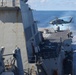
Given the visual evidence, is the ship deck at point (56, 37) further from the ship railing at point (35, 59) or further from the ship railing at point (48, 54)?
the ship railing at point (35, 59)

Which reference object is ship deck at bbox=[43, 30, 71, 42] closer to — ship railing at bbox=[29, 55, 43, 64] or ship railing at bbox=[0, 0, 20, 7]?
ship railing at bbox=[29, 55, 43, 64]

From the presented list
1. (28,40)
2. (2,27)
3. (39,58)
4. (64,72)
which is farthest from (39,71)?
(64,72)

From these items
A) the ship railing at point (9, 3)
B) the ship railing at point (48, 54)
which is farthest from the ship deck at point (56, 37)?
the ship railing at point (9, 3)

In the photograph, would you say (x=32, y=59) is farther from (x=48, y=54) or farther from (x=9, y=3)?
(x=9, y=3)

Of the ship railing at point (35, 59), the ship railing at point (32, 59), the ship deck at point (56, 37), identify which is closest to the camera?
the ship railing at point (35, 59)

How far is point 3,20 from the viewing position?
1752 centimetres

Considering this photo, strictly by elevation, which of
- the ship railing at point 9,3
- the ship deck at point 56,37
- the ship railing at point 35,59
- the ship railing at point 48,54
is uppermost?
the ship railing at point 9,3

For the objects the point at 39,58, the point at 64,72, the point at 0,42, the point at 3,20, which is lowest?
the point at 64,72

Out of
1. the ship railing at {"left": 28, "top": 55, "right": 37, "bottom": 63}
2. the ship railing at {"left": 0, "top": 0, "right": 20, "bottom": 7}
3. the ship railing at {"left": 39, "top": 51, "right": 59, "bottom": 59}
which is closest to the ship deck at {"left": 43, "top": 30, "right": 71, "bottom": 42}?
the ship railing at {"left": 39, "top": 51, "right": 59, "bottom": 59}

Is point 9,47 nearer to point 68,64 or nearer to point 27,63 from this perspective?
point 27,63

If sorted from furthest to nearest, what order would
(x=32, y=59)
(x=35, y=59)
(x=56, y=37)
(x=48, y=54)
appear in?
(x=56, y=37)
(x=48, y=54)
(x=32, y=59)
(x=35, y=59)

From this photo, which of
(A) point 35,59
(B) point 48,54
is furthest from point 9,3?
(B) point 48,54

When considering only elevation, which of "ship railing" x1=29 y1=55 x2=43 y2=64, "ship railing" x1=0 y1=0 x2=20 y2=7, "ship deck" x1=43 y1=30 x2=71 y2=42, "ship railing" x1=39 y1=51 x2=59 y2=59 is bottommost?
"ship railing" x1=29 y1=55 x2=43 y2=64

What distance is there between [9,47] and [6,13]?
80.9 inches
